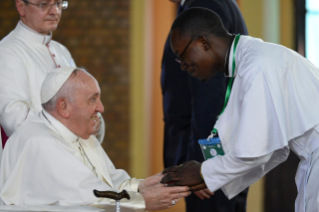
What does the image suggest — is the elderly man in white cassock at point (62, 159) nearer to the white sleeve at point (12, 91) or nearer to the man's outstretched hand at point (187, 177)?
the man's outstretched hand at point (187, 177)

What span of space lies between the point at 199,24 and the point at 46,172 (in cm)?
124

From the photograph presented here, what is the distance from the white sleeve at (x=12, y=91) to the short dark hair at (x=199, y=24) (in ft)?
3.96

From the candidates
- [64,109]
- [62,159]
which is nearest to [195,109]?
[64,109]

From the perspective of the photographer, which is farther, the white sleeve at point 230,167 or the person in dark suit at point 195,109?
the person in dark suit at point 195,109

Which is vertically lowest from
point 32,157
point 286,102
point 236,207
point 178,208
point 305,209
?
point 178,208

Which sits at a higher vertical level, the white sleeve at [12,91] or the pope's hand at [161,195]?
the white sleeve at [12,91]

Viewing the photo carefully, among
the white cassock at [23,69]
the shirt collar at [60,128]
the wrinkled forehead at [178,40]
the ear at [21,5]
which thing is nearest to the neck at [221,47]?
the wrinkled forehead at [178,40]

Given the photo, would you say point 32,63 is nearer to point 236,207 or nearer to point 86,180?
point 86,180

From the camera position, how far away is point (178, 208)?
705 centimetres

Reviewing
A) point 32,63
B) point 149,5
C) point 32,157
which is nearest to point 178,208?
point 149,5

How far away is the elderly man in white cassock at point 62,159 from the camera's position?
9.04ft

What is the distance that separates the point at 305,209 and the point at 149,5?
509 centimetres

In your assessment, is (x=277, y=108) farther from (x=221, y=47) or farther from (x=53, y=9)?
(x=53, y=9)

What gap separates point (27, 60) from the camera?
357 cm
